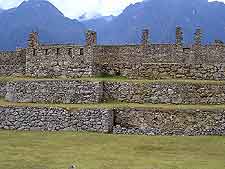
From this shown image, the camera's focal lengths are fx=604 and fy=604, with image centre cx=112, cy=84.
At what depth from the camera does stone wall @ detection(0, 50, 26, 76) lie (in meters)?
38.7

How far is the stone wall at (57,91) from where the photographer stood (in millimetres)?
31703

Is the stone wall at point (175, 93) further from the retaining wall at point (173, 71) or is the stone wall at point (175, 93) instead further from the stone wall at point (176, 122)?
the stone wall at point (176, 122)

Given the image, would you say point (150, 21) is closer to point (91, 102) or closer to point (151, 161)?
point (91, 102)

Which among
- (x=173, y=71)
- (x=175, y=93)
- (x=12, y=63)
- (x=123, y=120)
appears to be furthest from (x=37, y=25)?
(x=123, y=120)

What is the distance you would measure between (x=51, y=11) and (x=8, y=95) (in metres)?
89.1

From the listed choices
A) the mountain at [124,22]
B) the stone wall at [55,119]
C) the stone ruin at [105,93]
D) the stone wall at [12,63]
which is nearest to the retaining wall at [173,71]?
the stone ruin at [105,93]

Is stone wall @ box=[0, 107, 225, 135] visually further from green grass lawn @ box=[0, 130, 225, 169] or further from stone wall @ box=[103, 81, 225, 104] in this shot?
stone wall @ box=[103, 81, 225, 104]

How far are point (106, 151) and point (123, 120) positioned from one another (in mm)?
6196

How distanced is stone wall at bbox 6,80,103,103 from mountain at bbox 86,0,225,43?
7076cm

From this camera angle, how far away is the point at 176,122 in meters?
28.4

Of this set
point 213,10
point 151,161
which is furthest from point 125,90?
point 213,10

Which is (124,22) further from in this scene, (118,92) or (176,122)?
(176,122)

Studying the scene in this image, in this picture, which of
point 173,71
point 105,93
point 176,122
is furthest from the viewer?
point 173,71

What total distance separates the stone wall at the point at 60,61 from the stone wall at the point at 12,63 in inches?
66.7
